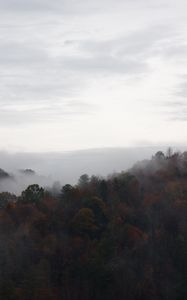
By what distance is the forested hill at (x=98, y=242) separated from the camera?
4906cm

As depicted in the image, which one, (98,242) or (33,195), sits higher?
(33,195)

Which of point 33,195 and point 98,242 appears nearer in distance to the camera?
point 98,242

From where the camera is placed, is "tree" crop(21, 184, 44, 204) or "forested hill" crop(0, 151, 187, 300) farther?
"tree" crop(21, 184, 44, 204)

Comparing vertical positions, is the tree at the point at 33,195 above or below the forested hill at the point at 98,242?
above

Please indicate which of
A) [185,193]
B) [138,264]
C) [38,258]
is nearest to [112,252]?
[138,264]

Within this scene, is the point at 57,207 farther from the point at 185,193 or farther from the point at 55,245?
the point at 185,193

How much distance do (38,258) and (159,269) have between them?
930 centimetres

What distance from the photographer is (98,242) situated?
54.8m

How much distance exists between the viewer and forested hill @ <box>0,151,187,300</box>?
49062 millimetres

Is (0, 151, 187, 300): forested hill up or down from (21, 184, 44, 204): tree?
down

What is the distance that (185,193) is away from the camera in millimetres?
66812

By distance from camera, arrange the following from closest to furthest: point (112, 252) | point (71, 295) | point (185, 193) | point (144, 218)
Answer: point (71, 295), point (112, 252), point (144, 218), point (185, 193)

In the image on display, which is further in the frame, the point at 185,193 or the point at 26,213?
the point at 185,193

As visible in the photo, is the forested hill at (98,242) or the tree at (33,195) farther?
the tree at (33,195)
